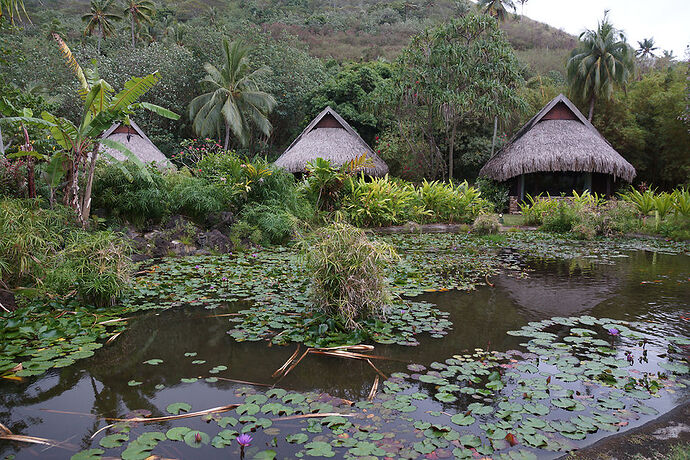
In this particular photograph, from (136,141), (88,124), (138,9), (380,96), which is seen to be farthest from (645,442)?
(138,9)

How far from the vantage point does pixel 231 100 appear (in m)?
21.8

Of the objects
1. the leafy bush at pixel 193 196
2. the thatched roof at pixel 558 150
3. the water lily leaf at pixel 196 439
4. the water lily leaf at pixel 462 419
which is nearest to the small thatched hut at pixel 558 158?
the thatched roof at pixel 558 150

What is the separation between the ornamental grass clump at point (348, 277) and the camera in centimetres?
369

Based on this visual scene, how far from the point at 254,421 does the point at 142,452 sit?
56 cm

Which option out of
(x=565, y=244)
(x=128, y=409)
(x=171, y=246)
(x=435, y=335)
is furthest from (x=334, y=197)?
(x=128, y=409)

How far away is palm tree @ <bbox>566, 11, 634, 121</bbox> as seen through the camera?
843 inches

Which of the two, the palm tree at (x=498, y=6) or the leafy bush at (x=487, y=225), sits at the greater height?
the palm tree at (x=498, y=6)

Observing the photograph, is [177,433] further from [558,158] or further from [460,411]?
[558,158]

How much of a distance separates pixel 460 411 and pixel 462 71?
15366 millimetres

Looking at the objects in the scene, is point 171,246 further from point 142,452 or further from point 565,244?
point 565,244

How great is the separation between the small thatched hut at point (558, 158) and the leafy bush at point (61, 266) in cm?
1502

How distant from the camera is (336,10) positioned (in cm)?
5675

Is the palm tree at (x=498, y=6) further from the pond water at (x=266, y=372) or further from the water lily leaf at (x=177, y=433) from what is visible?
the water lily leaf at (x=177, y=433)

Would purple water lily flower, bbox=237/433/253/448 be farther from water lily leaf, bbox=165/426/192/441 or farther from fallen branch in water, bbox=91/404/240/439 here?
fallen branch in water, bbox=91/404/240/439
